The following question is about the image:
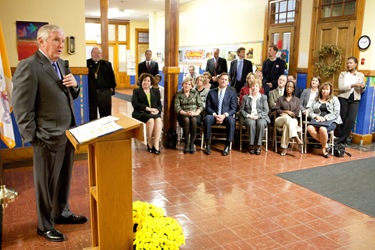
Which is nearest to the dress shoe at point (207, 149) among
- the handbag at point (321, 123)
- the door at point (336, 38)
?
the handbag at point (321, 123)

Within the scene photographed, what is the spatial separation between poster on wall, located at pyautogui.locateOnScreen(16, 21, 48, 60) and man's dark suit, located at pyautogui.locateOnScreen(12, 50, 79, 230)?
75.4 inches

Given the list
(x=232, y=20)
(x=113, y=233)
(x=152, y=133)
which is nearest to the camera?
(x=113, y=233)

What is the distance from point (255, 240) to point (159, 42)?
1192 centimetres

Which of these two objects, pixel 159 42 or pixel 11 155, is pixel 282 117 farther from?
pixel 159 42

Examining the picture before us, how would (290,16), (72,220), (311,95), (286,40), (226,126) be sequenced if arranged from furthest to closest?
1. (286,40)
2. (290,16)
3. (311,95)
4. (226,126)
5. (72,220)

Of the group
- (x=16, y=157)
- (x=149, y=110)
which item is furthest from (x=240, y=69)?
(x=16, y=157)

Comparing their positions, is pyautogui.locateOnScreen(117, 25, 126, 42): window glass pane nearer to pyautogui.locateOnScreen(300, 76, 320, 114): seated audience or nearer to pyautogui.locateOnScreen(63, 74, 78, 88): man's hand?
pyautogui.locateOnScreen(300, 76, 320, 114): seated audience

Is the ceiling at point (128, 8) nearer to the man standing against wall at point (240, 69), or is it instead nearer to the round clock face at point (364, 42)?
the man standing against wall at point (240, 69)

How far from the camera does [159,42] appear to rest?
1391 centimetres

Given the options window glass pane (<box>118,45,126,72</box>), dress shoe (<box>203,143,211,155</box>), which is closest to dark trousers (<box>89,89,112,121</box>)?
dress shoe (<box>203,143,211,155</box>)

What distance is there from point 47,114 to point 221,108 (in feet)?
11.1

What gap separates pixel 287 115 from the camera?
5582 mm

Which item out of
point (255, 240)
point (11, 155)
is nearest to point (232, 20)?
point (11, 155)

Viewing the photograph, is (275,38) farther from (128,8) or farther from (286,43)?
(128,8)
